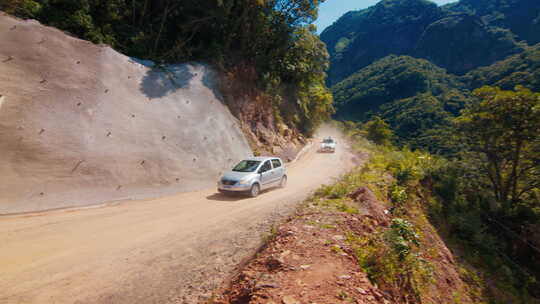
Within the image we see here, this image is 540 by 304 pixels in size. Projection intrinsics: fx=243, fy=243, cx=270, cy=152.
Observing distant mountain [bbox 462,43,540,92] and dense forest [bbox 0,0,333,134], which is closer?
dense forest [bbox 0,0,333,134]

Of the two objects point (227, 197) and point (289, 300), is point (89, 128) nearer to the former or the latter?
point (227, 197)

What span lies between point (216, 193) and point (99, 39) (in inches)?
472

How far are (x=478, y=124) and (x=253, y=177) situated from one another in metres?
17.0

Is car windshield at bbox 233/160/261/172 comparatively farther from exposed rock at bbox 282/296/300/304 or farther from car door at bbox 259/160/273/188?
exposed rock at bbox 282/296/300/304

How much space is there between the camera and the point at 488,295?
34.7ft

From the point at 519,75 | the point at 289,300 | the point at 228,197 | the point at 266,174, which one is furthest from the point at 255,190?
the point at 519,75

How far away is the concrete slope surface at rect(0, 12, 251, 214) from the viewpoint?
886cm

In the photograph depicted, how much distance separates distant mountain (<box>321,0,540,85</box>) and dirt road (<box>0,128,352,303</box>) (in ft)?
425

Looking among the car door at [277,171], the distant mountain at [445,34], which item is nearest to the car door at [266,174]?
the car door at [277,171]

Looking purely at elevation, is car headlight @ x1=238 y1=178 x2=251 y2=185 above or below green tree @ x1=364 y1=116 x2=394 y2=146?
below

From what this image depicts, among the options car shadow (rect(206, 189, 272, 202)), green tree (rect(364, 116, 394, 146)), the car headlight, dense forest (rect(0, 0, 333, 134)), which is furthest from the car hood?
green tree (rect(364, 116, 394, 146))

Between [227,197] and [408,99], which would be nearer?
[227,197]

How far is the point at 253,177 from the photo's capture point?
11453 millimetres

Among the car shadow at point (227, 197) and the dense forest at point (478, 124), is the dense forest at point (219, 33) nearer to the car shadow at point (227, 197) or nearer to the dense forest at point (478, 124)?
the car shadow at point (227, 197)
